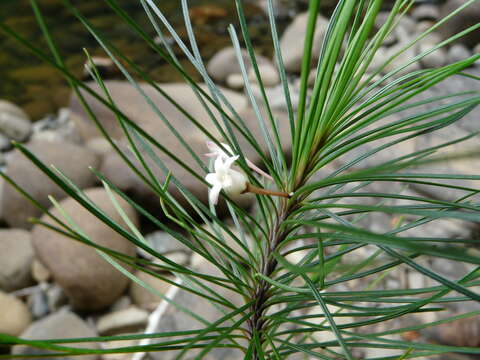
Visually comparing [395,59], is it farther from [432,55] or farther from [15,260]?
[15,260]

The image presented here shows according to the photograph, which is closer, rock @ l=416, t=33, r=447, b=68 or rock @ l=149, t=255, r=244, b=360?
rock @ l=149, t=255, r=244, b=360

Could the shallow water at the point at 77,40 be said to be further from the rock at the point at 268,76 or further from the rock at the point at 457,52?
the rock at the point at 457,52

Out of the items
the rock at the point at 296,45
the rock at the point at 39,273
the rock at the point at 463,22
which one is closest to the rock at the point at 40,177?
the rock at the point at 39,273

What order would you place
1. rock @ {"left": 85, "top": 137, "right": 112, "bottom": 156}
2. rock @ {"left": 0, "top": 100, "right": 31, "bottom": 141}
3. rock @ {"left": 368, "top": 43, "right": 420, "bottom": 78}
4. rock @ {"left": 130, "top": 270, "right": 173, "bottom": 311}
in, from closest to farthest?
1. rock @ {"left": 130, "top": 270, "right": 173, "bottom": 311}
2. rock @ {"left": 368, "top": 43, "right": 420, "bottom": 78}
3. rock @ {"left": 85, "top": 137, "right": 112, "bottom": 156}
4. rock @ {"left": 0, "top": 100, "right": 31, "bottom": 141}

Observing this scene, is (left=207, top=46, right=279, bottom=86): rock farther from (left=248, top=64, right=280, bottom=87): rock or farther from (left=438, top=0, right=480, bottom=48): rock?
(left=438, top=0, right=480, bottom=48): rock

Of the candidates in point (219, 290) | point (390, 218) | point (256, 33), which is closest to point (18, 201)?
point (219, 290)

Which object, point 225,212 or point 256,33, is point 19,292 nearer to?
point 225,212

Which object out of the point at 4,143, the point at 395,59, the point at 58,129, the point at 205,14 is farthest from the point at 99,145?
the point at 205,14

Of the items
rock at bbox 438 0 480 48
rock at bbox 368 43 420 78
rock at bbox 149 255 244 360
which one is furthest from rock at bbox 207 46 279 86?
rock at bbox 149 255 244 360
